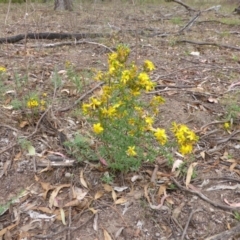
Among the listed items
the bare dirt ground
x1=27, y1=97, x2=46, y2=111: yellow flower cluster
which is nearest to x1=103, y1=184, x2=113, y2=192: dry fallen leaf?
the bare dirt ground

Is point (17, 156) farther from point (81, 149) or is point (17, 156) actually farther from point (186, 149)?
point (186, 149)

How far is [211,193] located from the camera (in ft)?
7.48

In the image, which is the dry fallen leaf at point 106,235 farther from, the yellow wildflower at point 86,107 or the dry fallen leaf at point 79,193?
the yellow wildflower at point 86,107

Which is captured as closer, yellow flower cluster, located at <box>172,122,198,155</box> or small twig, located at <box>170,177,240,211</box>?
yellow flower cluster, located at <box>172,122,198,155</box>

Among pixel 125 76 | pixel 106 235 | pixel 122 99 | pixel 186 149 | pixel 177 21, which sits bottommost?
pixel 177 21

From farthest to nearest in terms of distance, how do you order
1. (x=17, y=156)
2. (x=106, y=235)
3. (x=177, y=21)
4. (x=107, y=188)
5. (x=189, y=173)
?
(x=177, y=21) → (x=17, y=156) → (x=189, y=173) → (x=107, y=188) → (x=106, y=235)

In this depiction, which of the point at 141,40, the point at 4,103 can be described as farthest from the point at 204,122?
the point at 141,40

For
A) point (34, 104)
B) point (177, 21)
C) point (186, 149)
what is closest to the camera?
point (186, 149)

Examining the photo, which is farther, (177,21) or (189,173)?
(177,21)

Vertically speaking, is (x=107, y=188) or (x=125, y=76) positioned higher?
(x=125, y=76)

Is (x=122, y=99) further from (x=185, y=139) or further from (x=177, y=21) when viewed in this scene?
(x=177, y=21)

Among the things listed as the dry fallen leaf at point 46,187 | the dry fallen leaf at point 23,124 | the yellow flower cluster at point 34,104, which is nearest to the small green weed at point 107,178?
the dry fallen leaf at point 46,187

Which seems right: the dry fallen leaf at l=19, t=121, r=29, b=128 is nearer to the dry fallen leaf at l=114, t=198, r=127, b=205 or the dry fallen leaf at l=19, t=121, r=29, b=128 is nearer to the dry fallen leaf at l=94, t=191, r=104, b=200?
the dry fallen leaf at l=94, t=191, r=104, b=200

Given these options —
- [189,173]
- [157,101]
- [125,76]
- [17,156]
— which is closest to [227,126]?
[189,173]
